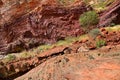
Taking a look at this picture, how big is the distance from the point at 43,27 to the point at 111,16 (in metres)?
7.23

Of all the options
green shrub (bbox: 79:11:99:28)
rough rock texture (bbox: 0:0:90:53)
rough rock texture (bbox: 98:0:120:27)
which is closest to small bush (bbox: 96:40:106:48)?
green shrub (bbox: 79:11:99:28)

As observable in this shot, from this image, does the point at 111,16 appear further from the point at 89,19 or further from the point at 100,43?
the point at 100,43

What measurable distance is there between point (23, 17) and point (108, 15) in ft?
30.6

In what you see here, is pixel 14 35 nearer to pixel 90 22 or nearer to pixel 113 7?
pixel 90 22

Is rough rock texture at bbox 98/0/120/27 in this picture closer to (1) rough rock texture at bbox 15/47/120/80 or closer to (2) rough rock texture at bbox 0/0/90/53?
(2) rough rock texture at bbox 0/0/90/53

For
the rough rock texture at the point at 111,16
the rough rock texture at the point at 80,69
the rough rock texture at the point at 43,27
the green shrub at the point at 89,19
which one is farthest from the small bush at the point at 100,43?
the rough rock texture at the point at 43,27

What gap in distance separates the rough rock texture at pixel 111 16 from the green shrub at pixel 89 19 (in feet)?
2.27

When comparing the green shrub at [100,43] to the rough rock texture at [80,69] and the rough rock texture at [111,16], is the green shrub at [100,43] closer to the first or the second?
the rough rock texture at [80,69]

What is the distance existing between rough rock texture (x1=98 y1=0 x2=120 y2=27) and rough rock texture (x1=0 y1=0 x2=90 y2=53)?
93.4 inches

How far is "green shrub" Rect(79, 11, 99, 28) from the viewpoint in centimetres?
2458

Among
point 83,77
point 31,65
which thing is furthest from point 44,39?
point 83,77

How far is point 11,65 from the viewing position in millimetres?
20406

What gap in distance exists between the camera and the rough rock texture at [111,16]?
24.9 m

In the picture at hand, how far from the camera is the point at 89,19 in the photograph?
81.0ft
